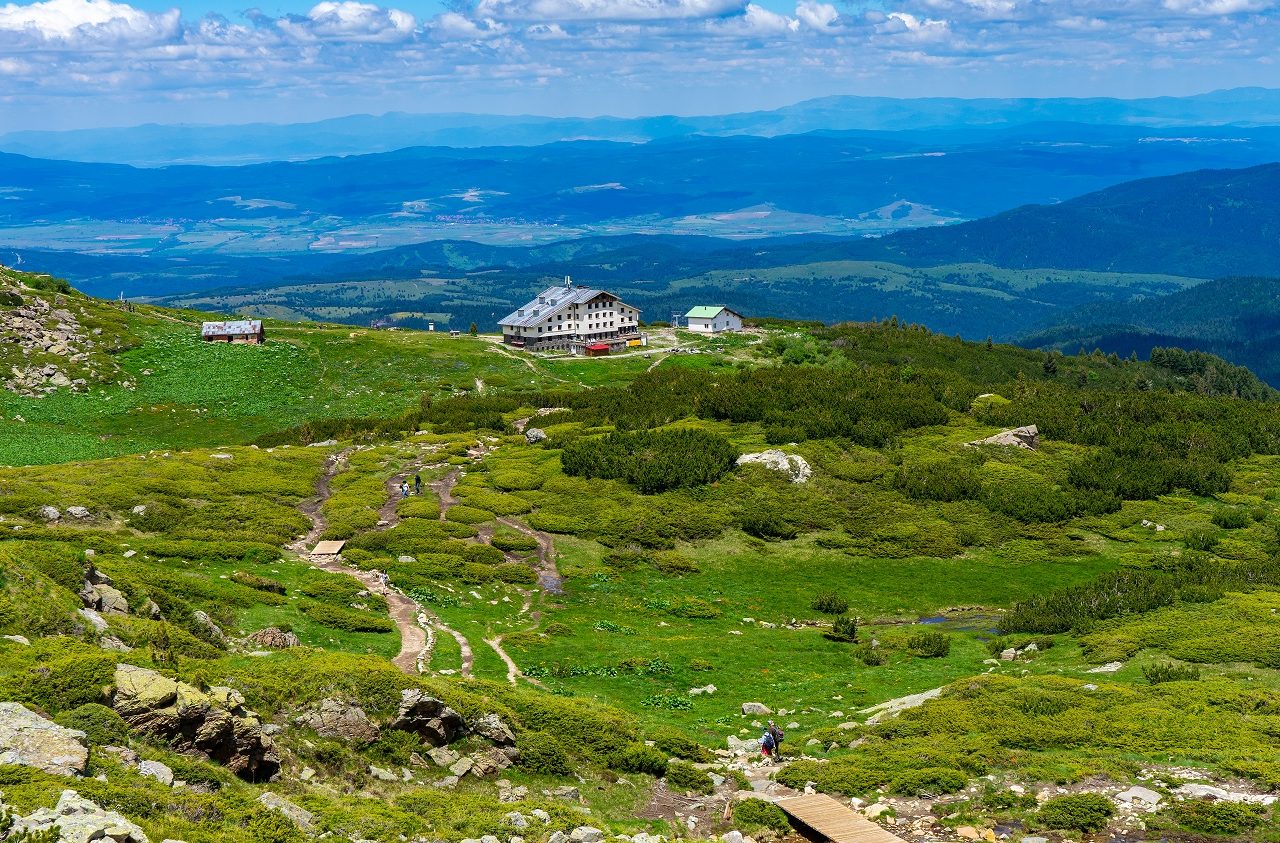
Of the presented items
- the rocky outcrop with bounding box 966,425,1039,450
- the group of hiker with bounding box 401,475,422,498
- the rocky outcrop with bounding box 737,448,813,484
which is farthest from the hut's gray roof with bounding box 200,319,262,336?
the rocky outcrop with bounding box 966,425,1039,450

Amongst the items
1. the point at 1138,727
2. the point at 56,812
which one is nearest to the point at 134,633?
the point at 56,812

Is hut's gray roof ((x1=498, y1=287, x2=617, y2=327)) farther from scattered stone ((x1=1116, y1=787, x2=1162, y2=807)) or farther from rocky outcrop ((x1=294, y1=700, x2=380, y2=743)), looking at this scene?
scattered stone ((x1=1116, y1=787, x2=1162, y2=807))

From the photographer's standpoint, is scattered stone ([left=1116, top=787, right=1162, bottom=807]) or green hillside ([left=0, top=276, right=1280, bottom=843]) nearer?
green hillside ([left=0, top=276, right=1280, bottom=843])

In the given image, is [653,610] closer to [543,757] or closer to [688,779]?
[688,779]

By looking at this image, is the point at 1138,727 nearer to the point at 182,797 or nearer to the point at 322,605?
the point at 182,797

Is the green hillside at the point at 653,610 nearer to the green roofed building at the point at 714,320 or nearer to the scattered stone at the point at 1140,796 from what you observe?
the scattered stone at the point at 1140,796
